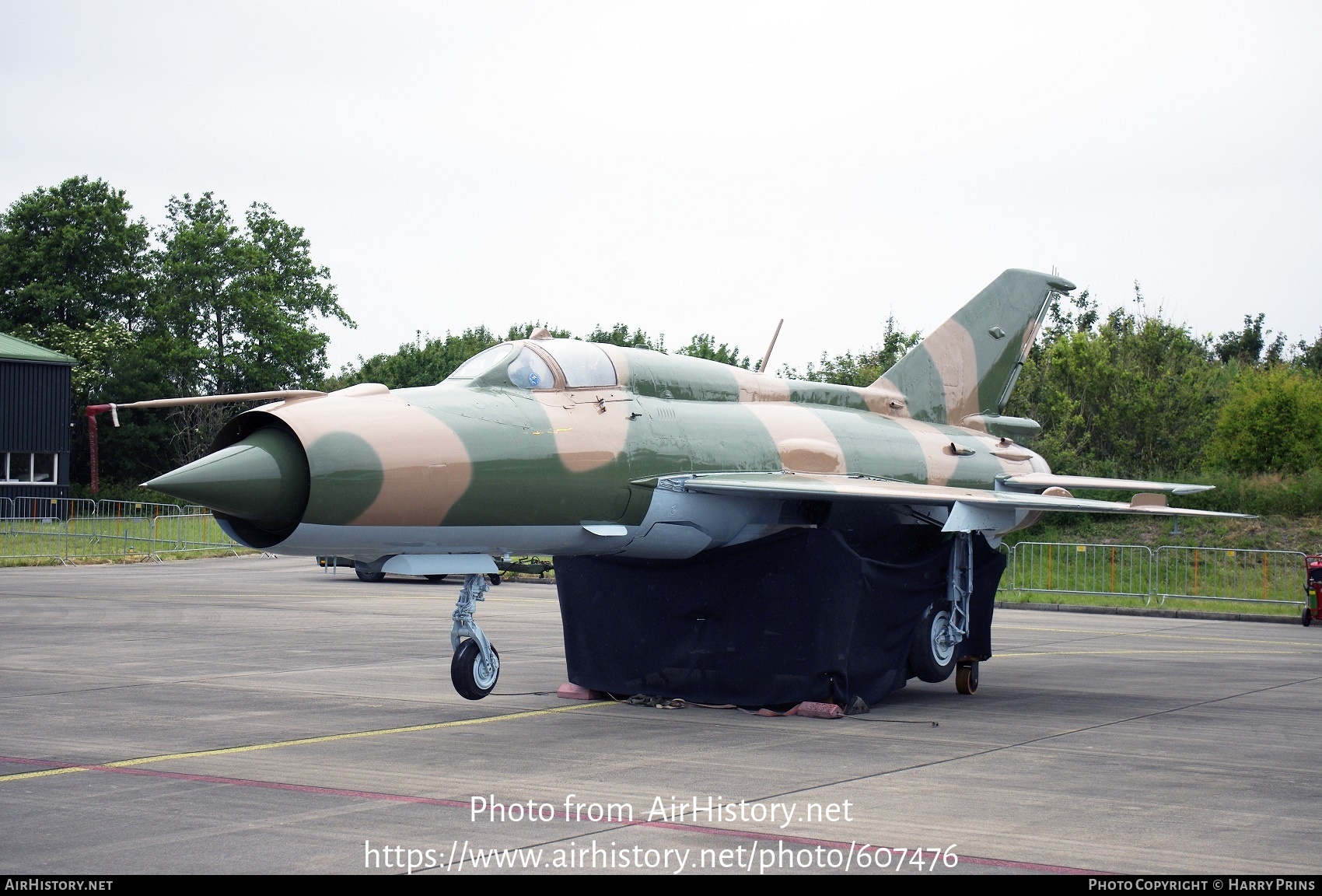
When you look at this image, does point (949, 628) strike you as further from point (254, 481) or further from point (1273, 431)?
point (1273, 431)

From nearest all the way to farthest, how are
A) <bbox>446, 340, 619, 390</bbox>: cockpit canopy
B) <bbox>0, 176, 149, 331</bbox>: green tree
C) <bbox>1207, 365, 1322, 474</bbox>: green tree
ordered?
1. <bbox>446, 340, 619, 390</bbox>: cockpit canopy
2. <bbox>1207, 365, 1322, 474</bbox>: green tree
3. <bbox>0, 176, 149, 331</bbox>: green tree

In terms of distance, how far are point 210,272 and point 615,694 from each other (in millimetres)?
56019

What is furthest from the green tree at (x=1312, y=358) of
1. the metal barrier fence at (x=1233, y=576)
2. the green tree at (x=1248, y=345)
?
the metal barrier fence at (x=1233, y=576)

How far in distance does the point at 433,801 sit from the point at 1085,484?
8961 mm

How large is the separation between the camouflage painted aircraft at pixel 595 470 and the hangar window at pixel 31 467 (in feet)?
143

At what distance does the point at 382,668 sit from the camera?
15.2 meters

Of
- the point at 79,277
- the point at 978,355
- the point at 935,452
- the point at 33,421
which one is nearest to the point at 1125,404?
the point at 978,355

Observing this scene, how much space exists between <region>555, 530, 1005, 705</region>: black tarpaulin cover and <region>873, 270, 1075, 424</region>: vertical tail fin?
2.57 meters

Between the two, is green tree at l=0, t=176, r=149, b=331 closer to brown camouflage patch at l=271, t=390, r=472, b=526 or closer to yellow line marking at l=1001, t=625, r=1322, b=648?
yellow line marking at l=1001, t=625, r=1322, b=648

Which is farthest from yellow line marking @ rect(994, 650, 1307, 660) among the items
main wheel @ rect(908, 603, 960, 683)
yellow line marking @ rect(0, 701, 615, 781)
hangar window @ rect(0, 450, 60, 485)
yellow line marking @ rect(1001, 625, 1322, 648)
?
hangar window @ rect(0, 450, 60, 485)

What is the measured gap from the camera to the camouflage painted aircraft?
891 cm

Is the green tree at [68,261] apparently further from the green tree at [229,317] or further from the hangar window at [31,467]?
the hangar window at [31,467]

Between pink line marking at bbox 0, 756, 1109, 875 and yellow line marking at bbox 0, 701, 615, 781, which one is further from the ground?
pink line marking at bbox 0, 756, 1109, 875
